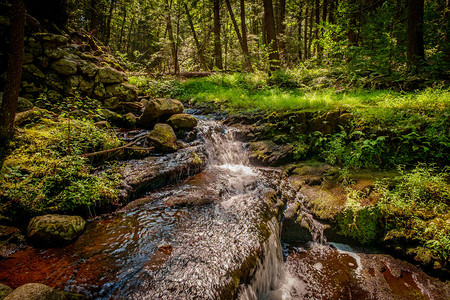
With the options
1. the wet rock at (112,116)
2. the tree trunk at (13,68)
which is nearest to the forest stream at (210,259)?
the tree trunk at (13,68)

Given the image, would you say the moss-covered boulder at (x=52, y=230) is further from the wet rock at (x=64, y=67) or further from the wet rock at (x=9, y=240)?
the wet rock at (x=64, y=67)

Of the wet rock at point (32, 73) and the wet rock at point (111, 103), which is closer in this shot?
the wet rock at point (32, 73)

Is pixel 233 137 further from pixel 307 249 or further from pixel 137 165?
pixel 307 249

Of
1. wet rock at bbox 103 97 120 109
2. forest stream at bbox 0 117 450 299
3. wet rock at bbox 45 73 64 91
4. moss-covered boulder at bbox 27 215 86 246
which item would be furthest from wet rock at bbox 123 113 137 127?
moss-covered boulder at bbox 27 215 86 246

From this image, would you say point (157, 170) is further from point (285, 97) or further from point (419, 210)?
point (285, 97)

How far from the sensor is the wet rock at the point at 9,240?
111 inches

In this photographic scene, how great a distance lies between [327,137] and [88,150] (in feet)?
23.9

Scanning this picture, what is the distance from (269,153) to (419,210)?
391cm

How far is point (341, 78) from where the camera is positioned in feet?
32.0

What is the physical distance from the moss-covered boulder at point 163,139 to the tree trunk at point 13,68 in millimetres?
3111

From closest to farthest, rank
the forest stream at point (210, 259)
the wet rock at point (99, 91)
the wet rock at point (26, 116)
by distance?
the forest stream at point (210, 259) → the wet rock at point (26, 116) → the wet rock at point (99, 91)

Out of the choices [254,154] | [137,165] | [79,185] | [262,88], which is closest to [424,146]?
[254,154]

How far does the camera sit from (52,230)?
3053 mm

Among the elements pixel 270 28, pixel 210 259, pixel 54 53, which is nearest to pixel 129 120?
pixel 54 53
